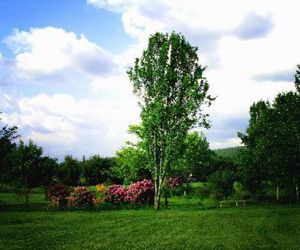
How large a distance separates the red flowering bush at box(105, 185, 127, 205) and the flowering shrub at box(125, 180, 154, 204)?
0.55m

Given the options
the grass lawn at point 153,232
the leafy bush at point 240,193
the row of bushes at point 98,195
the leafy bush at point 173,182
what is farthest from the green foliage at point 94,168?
the grass lawn at point 153,232

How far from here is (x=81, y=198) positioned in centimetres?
3609

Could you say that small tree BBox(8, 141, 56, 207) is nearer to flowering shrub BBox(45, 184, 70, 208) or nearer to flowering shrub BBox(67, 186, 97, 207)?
flowering shrub BBox(45, 184, 70, 208)

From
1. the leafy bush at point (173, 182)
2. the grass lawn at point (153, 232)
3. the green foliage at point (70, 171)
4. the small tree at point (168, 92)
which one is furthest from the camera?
the green foliage at point (70, 171)

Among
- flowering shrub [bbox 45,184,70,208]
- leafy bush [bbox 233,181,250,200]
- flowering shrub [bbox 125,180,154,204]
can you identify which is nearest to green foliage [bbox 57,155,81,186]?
leafy bush [bbox 233,181,250,200]

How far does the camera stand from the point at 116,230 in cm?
2111

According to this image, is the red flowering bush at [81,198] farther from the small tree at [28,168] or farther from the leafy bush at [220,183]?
the leafy bush at [220,183]

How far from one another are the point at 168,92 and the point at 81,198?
1290 centimetres

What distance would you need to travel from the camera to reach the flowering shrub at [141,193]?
4067 centimetres

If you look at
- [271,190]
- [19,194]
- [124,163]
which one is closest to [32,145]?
[19,194]

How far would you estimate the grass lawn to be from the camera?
17.3 m

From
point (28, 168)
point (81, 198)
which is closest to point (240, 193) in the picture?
point (81, 198)

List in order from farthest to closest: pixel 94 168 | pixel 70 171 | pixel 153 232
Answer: pixel 94 168 < pixel 70 171 < pixel 153 232

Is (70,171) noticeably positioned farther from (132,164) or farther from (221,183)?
(221,183)
